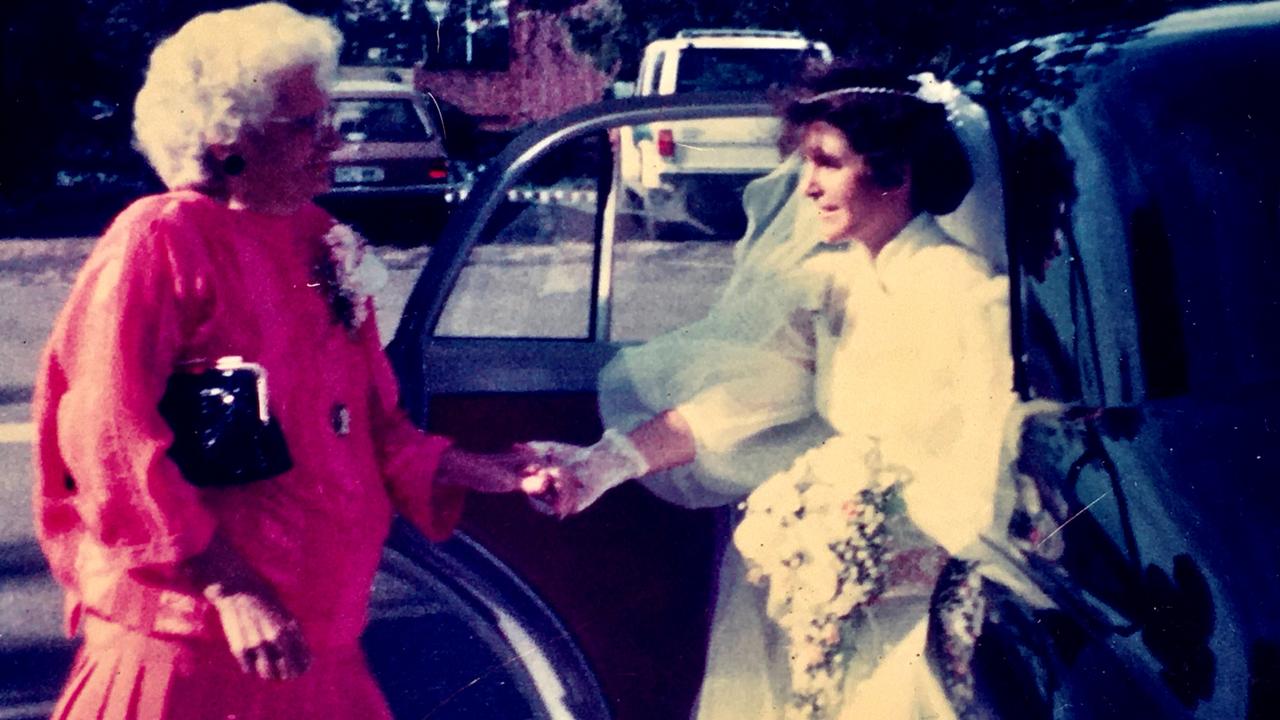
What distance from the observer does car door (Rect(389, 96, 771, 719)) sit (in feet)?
7.39

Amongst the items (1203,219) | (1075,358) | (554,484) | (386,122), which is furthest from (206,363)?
(386,122)

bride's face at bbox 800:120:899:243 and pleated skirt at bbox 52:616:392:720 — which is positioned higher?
bride's face at bbox 800:120:899:243

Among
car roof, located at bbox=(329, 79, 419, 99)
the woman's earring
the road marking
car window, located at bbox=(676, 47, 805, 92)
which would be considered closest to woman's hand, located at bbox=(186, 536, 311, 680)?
the woman's earring

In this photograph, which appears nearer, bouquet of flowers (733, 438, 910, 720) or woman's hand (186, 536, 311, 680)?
woman's hand (186, 536, 311, 680)

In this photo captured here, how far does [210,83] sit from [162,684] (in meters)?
0.79

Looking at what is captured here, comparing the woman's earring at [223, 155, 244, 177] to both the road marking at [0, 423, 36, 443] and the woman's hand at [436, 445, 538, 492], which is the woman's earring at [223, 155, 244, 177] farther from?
the road marking at [0, 423, 36, 443]

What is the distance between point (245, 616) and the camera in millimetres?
1590

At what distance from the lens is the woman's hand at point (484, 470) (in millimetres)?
2002

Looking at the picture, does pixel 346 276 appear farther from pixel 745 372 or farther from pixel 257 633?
pixel 745 372

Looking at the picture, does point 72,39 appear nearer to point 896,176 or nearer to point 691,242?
point 691,242

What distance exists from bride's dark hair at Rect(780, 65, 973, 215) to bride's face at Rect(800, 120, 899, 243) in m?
0.01

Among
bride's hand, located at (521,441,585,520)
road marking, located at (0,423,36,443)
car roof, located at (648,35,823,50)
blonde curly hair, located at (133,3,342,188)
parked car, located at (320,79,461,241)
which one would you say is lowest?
road marking, located at (0,423,36,443)

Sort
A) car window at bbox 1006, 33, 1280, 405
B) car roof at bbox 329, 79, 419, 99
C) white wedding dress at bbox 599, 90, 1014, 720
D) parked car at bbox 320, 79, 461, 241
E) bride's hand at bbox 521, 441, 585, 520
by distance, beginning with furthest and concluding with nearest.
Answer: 1. parked car at bbox 320, 79, 461, 241
2. car roof at bbox 329, 79, 419, 99
3. bride's hand at bbox 521, 441, 585, 520
4. white wedding dress at bbox 599, 90, 1014, 720
5. car window at bbox 1006, 33, 1280, 405

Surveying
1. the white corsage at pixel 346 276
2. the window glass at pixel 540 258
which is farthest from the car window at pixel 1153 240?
the white corsage at pixel 346 276
